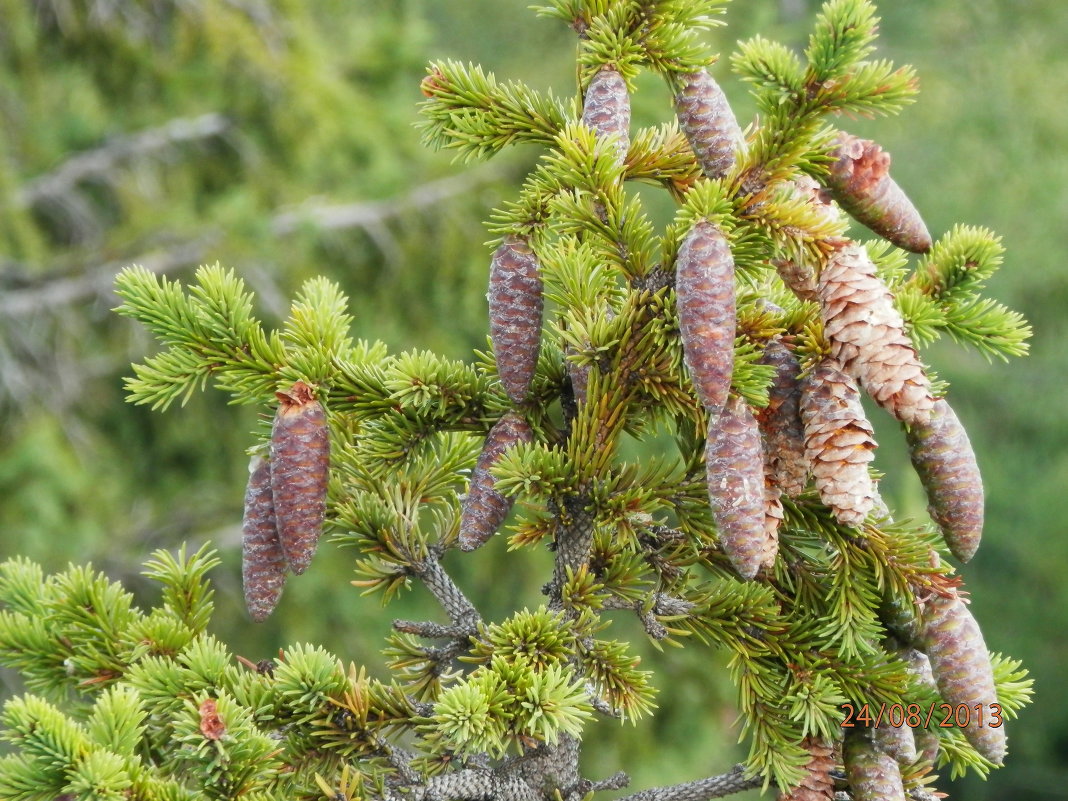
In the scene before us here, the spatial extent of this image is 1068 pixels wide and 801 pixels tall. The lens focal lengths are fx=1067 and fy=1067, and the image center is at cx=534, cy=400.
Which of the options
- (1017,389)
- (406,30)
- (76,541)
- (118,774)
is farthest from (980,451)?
(118,774)

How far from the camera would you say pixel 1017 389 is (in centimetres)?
1052

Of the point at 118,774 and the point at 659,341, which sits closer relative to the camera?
the point at 118,774

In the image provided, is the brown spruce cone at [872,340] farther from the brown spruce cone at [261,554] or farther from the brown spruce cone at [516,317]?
the brown spruce cone at [261,554]

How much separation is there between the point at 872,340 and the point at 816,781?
1.54 feet

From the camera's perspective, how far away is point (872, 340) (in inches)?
39.3

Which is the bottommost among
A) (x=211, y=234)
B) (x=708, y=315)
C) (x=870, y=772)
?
(x=211, y=234)

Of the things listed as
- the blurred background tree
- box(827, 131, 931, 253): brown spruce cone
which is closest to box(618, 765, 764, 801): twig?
box(827, 131, 931, 253): brown spruce cone

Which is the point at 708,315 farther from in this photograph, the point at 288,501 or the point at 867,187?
the point at 288,501

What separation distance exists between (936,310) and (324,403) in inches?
25.8

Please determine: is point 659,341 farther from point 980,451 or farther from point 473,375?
point 980,451

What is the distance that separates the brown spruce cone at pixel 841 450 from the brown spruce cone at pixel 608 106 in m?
0.32

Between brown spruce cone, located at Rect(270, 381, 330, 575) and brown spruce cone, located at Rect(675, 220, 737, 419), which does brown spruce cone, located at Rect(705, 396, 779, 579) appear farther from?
brown spruce cone, located at Rect(270, 381, 330, 575)

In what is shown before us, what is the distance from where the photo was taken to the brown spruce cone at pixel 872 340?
3.29 feet

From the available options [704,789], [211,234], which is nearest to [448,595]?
[704,789]
